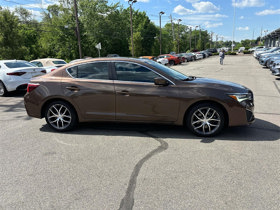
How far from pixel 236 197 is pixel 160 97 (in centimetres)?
227

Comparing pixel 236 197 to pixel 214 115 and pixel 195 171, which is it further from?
pixel 214 115

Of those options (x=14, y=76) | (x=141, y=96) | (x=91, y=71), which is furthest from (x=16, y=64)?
(x=141, y=96)

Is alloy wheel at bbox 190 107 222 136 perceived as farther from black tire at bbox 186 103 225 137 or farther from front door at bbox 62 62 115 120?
front door at bbox 62 62 115 120

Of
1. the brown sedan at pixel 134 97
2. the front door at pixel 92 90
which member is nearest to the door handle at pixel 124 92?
the brown sedan at pixel 134 97

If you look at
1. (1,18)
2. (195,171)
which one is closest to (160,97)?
(195,171)

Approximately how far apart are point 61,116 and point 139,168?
2428 mm

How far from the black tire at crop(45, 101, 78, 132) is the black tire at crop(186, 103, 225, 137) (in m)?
2.42

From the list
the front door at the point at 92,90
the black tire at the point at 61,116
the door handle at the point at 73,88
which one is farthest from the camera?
the black tire at the point at 61,116

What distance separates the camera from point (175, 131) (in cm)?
489

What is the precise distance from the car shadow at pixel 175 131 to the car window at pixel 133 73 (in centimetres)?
114

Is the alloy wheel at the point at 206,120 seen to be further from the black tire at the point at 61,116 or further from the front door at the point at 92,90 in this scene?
the black tire at the point at 61,116

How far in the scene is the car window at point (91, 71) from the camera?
15.6 feet

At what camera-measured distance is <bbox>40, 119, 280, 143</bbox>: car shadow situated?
4500 millimetres

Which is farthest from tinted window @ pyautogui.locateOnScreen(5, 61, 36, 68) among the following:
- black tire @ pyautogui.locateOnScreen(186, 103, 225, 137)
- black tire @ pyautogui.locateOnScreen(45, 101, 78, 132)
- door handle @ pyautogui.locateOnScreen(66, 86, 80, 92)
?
black tire @ pyautogui.locateOnScreen(186, 103, 225, 137)
